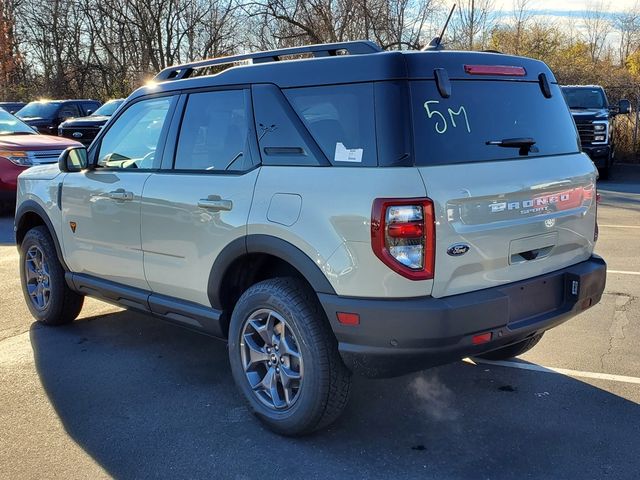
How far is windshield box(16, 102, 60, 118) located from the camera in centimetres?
2012

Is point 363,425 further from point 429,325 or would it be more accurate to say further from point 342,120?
point 342,120

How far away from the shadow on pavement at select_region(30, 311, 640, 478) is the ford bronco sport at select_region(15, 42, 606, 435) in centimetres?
25

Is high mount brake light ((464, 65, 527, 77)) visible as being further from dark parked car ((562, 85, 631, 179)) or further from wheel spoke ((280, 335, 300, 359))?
dark parked car ((562, 85, 631, 179))

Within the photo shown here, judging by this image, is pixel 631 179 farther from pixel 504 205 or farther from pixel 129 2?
pixel 129 2

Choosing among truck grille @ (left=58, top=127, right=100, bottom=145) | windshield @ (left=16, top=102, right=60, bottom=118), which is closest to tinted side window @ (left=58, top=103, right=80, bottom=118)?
windshield @ (left=16, top=102, right=60, bottom=118)

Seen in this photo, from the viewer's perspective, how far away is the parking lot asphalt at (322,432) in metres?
3.16

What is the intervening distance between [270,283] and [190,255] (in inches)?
25.4

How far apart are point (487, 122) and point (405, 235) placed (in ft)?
2.85

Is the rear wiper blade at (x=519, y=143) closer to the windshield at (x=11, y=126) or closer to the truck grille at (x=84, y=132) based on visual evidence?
the windshield at (x=11, y=126)

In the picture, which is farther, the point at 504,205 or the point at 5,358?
the point at 5,358

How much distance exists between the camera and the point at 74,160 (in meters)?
4.73

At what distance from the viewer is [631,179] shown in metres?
15.8

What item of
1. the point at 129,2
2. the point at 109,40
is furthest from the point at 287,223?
the point at 109,40

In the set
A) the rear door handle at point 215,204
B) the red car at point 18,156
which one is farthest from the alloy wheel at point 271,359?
the red car at point 18,156
